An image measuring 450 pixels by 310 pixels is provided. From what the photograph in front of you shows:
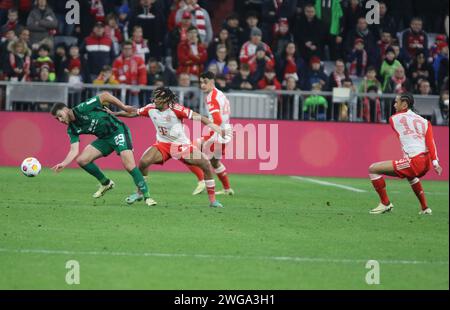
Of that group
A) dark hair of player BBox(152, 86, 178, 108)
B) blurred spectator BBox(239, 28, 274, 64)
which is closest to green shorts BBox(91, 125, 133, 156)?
dark hair of player BBox(152, 86, 178, 108)

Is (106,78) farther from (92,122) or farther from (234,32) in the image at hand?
(92,122)

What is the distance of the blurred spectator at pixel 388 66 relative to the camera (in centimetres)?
2264

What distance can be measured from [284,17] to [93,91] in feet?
16.8

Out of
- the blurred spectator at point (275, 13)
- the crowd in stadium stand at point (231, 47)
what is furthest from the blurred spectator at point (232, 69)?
the blurred spectator at point (275, 13)

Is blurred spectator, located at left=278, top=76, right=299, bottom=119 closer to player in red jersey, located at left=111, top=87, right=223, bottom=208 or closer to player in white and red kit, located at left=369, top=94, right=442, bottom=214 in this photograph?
player in red jersey, located at left=111, top=87, right=223, bottom=208

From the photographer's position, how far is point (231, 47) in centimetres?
2252

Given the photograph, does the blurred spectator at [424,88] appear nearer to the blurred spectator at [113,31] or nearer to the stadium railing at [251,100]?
the stadium railing at [251,100]

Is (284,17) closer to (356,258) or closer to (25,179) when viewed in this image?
(25,179)

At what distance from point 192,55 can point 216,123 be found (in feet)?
19.4

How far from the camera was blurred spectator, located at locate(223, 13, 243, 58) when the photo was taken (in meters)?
22.7

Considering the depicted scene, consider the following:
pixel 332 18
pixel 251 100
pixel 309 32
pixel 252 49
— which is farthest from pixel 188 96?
pixel 332 18

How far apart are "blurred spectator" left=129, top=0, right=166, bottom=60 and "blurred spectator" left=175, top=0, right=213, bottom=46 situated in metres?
0.44

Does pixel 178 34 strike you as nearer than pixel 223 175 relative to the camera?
No

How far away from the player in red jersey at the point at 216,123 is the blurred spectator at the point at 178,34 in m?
5.59
